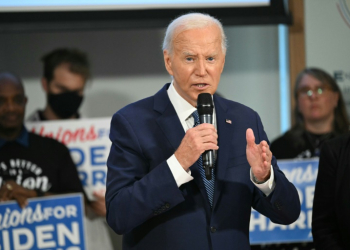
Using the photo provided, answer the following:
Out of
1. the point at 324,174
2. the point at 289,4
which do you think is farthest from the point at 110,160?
the point at 289,4

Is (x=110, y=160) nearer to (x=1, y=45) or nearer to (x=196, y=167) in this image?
(x=196, y=167)

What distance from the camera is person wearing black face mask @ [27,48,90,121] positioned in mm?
4039

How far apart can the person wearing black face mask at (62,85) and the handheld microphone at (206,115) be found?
2.51 meters

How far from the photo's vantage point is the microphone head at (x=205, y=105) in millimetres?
1686

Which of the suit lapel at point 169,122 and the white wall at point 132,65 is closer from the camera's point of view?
the suit lapel at point 169,122

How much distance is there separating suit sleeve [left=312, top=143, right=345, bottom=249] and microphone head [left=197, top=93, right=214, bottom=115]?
1.98 feet

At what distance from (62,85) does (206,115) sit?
2.57 m

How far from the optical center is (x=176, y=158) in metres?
1.65

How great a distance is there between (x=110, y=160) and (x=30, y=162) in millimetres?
2217

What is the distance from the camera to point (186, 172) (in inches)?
65.4

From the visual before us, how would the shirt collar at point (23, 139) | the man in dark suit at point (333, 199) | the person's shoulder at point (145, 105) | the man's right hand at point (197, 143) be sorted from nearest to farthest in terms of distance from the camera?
the man's right hand at point (197, 143)
the person's shoulder at point (145, 105)
the man in dark suit at point (333, 199)
the shirt collar at point (23, 139)

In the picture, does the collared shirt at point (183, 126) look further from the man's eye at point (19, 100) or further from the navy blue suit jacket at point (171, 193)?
the man's eye at point (19, 100)

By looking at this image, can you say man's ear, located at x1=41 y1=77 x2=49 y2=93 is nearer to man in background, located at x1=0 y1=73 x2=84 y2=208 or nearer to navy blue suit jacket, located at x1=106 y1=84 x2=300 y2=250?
man in background, located at x1=0 y1=73 x2=84 y2=208

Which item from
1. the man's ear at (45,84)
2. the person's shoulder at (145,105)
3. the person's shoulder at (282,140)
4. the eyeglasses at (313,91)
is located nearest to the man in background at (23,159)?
the man's ear at (45,84)
